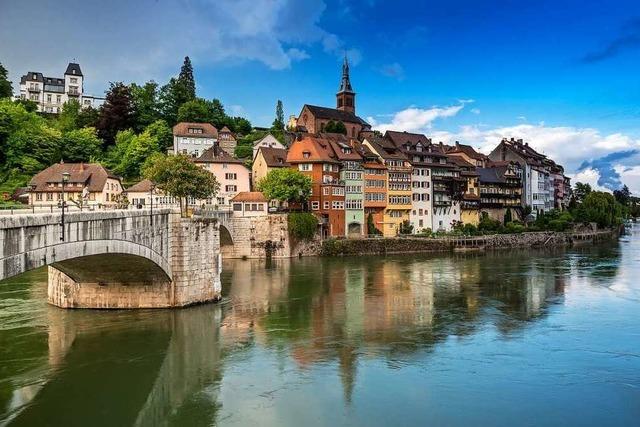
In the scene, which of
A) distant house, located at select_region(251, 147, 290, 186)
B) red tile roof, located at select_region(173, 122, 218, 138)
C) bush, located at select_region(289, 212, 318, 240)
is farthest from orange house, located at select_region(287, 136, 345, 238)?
red tile roof, located at select_region(173, 122, 218, 138)

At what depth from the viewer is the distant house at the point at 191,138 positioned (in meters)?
88.4

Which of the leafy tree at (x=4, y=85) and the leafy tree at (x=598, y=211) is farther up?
the leafy tree at (x=4, y=85)

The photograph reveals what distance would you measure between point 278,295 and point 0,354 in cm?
1967

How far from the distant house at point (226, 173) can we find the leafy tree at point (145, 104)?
28.9m

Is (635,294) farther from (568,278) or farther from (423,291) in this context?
(423,291)

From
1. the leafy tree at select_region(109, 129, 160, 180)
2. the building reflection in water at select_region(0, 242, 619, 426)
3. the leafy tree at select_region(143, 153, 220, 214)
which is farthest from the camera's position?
the leafy tree at select_region(109, 129, 160, 180)

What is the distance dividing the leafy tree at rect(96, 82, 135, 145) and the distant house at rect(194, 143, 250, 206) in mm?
26988

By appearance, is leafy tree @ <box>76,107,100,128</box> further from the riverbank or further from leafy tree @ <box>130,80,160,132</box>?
the riverbank

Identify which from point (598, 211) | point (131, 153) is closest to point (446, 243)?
point (598, 211)

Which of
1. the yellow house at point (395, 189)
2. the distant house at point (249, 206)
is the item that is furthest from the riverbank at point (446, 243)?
the distant house at point (249, 206)

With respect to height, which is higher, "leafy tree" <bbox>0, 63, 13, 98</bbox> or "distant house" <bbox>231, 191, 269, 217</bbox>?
"leafy tree" <bbox>0, 63, 13, 98</bbox>

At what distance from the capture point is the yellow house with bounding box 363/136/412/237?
80688mm

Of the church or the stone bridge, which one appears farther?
the church

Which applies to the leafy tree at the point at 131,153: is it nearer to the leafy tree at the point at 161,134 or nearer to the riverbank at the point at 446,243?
the leafy tree at the point at 161,134
